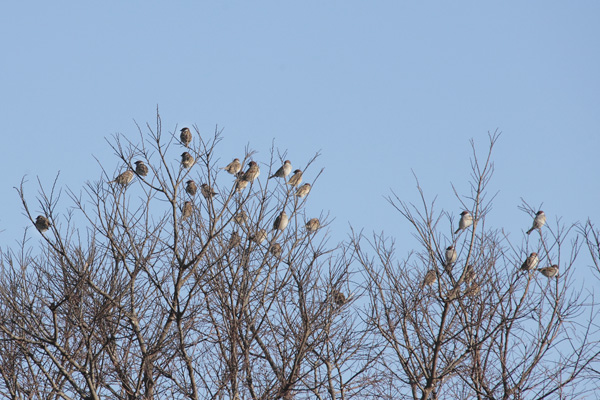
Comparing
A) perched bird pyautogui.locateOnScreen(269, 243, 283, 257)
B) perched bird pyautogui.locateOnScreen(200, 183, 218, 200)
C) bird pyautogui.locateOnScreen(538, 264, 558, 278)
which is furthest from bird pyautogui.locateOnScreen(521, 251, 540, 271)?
perched bird pyautogui.locateOnScreen(200, 183, 218, 200)

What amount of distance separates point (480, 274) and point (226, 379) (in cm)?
303

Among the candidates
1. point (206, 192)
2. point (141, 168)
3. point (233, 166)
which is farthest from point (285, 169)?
point (206, 192)

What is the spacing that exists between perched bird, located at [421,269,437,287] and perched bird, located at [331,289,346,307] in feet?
3.13

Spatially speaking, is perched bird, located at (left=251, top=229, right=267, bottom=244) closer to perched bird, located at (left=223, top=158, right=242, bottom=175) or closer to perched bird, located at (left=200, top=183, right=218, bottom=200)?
perched bird, located at (left=200, top=183, right=218, bottom=200)

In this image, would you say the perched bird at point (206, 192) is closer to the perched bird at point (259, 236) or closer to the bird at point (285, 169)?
the perched bird at point (259, 236)

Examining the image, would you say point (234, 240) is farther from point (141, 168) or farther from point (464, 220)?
point (141, 168)

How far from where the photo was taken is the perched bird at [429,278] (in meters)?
9.16

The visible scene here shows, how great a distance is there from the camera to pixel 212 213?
895 cm

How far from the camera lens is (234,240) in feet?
31.3

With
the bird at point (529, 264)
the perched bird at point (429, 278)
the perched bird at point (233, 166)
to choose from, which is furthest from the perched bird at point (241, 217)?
the perched bird at point (233, 166)

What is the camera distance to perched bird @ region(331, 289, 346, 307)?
9.48m

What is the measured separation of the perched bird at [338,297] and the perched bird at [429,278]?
95cm

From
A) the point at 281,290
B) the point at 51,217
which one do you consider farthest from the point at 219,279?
the point at 51,217

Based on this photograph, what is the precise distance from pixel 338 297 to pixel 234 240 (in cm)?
138
